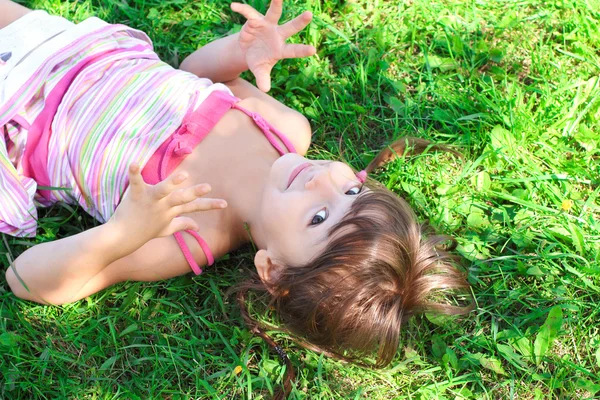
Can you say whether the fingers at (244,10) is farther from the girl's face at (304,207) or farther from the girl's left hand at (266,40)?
the girl's face at (304,207)

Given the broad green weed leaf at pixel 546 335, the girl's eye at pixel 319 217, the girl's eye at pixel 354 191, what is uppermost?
the girl's eye at pixel 354 191

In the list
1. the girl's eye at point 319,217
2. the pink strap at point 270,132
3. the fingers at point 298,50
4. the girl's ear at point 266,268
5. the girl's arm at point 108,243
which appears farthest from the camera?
the pink strap at point 270,132

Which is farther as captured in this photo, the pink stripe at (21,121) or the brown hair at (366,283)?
the pink stripe at (21,121)

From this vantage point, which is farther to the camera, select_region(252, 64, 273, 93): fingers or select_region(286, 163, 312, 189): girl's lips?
select_region(252, 64, 273, 93): fingers

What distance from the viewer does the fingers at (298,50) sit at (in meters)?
2.65

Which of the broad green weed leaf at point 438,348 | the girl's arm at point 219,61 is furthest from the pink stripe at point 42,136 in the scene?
the broad green weed leaf at point 438,348

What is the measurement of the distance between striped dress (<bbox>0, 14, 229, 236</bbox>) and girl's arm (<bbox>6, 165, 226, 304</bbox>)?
30 cm

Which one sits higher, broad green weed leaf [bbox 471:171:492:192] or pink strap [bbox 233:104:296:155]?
pink strap [bbox 233:104:296:155]

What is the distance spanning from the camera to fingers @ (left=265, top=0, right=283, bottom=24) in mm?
2631

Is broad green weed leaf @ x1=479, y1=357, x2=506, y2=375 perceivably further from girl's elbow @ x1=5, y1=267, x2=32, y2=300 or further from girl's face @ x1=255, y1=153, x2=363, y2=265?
girl's elbow @ x1=5, y1=267, x2=32, y2=300

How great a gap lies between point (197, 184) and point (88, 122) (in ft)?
2.02

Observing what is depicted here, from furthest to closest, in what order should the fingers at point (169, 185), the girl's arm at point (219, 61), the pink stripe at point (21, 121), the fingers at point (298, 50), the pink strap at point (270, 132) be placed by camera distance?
the girl's arm at point (219, 61)
the pink strap at point (270, 132)
the pink stripe at point (21, 121)
the fingers at point (298, 50)
the fingers at point (169, 185)

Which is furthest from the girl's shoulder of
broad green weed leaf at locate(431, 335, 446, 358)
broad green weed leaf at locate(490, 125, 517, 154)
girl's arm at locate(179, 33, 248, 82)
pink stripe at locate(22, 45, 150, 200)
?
broad green weed leaf at locate(431, 335, 446, 358)

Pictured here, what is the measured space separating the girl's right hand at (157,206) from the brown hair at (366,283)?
45cm
